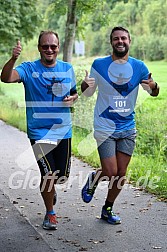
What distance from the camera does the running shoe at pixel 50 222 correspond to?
5559 mm

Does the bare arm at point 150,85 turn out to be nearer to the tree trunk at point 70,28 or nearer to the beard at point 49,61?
the beard at point 49,61

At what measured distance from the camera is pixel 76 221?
593cm

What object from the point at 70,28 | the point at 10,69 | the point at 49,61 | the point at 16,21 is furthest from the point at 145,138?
the point at 16,21

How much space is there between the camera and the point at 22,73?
5430mm

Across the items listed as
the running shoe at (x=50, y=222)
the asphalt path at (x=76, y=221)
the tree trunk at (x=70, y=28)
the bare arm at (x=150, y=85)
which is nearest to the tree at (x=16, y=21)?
the tree trunk at (x=70, y=28)

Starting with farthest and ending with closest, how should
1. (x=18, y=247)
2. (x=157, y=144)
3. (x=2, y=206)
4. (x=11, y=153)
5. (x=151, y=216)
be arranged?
(x=157, y=144) < (x=11, y=153) < (x=2, y=206) < (x=151, y=216) < (x=18, y=247)

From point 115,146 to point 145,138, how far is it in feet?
21.1

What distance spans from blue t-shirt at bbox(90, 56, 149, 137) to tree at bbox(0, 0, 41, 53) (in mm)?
15524

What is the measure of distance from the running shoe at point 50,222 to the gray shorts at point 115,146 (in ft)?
2.76

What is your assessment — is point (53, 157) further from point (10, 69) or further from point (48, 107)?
point (10, 69)

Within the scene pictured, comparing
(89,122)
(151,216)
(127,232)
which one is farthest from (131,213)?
(89,122)

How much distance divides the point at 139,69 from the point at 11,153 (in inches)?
227

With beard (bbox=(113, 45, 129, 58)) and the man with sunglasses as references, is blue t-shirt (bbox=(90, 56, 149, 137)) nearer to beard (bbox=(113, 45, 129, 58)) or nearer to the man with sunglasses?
beard (bbox=(113, 45, 129, 58))

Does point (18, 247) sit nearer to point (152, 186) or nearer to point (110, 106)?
point (110, 106)
